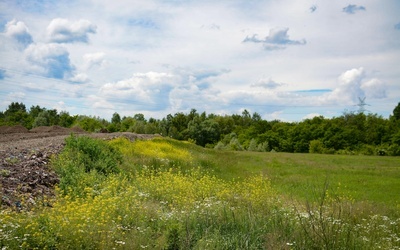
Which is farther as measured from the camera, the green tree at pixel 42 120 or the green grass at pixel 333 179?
the green tree at pixel 42 120

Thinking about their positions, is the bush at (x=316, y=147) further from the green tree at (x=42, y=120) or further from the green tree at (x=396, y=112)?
the green tree at (x=42, y=120)

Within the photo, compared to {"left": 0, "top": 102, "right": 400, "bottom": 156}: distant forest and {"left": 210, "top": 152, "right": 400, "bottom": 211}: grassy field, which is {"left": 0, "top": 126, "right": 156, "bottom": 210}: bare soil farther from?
{"left": 0, "top": 102, "right": 400, "bottom": 156}: distant forest

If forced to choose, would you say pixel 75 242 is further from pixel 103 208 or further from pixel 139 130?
pixel 139 130

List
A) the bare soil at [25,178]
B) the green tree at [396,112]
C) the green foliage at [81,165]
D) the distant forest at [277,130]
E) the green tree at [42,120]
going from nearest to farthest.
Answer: the bare soil at [25,178] < the green foliage at [81,165] < the distant forest at [277,130] < the green tree at [42,120] < the green tree at [396,112]

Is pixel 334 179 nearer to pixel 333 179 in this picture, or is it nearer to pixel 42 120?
pixel 333 179

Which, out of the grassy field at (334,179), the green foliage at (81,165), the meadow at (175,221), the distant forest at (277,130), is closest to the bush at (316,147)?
the distant forest at (277,130)

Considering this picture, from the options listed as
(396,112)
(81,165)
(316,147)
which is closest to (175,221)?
(81,165)

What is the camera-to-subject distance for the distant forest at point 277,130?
1817 inches

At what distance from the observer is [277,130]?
58.0 metres

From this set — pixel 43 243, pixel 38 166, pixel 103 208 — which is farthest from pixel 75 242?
pixel 38 166

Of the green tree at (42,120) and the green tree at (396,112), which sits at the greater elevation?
the green tree at (396,112)

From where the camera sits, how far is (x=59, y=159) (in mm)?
12398

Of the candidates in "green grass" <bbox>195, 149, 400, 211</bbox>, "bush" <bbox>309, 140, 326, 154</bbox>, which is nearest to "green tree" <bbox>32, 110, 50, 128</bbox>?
"green grass" <bbox>195, 149, 400, 211</bbox>

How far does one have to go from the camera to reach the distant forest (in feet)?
151
